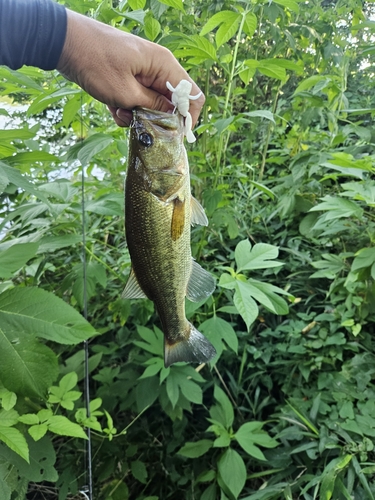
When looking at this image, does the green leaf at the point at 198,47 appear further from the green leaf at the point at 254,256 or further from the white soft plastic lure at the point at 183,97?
the green leaf at the point at 254,256

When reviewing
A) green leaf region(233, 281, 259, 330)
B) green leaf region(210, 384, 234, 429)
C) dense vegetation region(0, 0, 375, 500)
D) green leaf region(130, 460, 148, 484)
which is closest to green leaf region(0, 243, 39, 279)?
dense vegetation region(0, 0, 375, 500)

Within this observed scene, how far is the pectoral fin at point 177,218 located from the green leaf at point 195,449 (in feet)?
3.68

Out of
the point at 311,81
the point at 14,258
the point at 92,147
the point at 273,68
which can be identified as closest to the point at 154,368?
the point at 14,258

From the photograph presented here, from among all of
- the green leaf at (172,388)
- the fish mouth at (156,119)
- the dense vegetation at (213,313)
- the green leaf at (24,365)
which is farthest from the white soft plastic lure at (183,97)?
the green leaf at (172,388)

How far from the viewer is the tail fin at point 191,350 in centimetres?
108

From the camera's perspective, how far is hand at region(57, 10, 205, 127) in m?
0.87

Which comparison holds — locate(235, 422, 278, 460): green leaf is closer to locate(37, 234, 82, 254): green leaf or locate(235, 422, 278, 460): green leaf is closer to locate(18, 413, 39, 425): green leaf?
locate(18, 413, 39, 425): green leaf

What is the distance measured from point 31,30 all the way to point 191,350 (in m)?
0.92

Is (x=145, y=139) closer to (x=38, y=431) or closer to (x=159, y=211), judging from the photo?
(x=159, y=211)

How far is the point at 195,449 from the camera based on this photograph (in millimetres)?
1661

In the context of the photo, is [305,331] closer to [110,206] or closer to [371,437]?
[371,437]

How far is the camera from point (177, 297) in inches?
42.7

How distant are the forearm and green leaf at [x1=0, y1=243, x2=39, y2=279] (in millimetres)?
484

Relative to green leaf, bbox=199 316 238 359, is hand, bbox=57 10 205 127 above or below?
above
